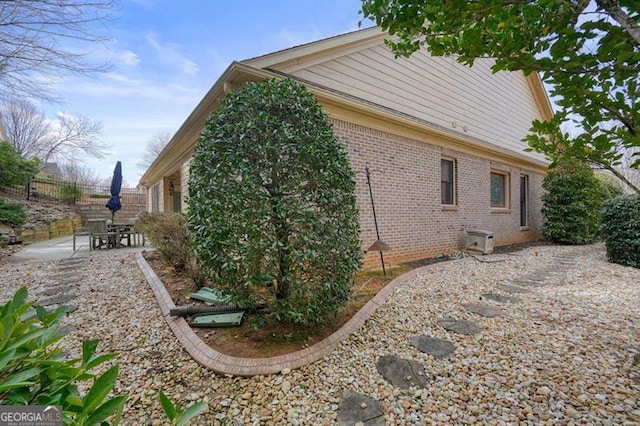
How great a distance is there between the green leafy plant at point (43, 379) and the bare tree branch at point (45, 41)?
24.1 feet

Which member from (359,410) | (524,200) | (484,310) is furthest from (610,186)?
(359,410)

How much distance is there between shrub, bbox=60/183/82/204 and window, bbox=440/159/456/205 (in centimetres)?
1813

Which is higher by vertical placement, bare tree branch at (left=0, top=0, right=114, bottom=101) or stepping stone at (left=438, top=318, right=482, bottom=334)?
bare tree branch at (left=0, top=0, right=114, bottom=101)

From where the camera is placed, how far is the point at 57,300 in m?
4.16

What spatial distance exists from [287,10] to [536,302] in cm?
780

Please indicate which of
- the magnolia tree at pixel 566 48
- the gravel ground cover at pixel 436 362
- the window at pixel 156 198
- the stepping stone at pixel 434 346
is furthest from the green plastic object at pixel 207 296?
the window at pixel 156 198

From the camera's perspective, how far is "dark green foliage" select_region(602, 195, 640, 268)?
6719 millimetres

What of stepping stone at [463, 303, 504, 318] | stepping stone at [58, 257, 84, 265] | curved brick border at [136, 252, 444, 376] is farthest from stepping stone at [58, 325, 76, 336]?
stepping stone at [463, 303, 504, 318]

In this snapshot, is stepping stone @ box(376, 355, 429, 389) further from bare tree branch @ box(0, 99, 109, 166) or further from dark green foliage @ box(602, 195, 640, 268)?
bare tree branch @ box(0, 99, 109, 166)

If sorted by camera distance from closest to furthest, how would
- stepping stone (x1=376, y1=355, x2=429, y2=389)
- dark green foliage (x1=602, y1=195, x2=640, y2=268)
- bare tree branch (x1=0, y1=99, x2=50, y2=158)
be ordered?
1. stepping stone (x1=376, y1=355, x2=429, y2=389)
2. dark green foliage (x1=602, y1=195, x2=640, y2=268)
3. bare tree branch (x1=0, y1=99, x2=50, y2=158)

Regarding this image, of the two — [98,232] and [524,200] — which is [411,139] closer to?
[524,200]

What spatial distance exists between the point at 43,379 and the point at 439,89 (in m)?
10.2

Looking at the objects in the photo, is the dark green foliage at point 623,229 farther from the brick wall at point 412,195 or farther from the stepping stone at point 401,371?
the stepping stone at point 401,371

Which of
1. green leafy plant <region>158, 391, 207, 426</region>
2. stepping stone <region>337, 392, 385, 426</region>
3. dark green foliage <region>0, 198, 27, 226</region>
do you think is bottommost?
stepping stone <region>337, 392, 385, 426</region>
